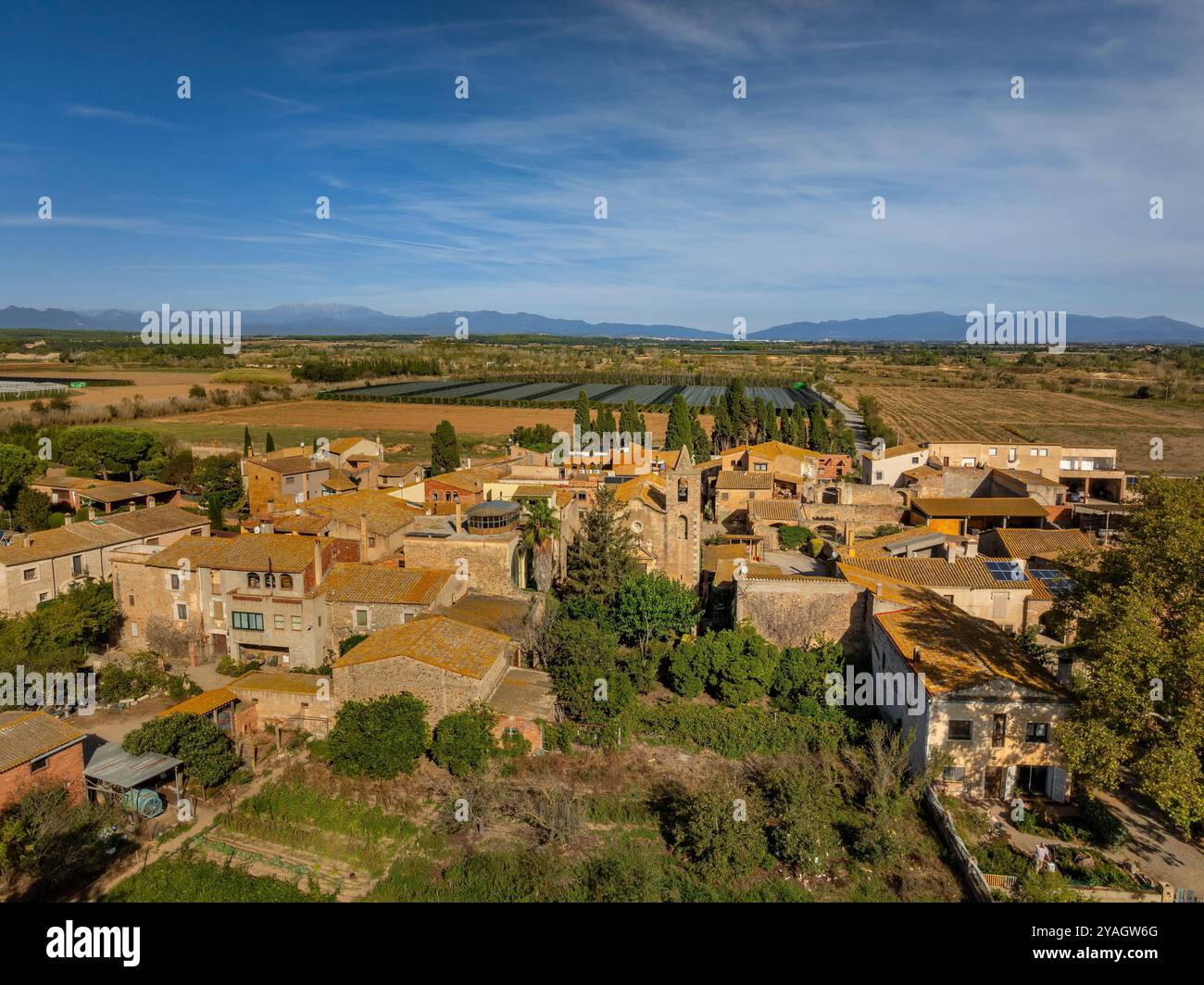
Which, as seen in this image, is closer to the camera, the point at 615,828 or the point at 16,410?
the point at 615,828

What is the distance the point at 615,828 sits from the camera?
1912 centimetres

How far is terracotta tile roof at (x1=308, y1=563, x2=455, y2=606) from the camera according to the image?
27.0 meters

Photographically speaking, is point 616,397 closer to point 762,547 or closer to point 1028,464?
point 1028,464

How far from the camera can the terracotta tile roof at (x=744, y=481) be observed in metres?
46.6

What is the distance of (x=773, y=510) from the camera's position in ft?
138

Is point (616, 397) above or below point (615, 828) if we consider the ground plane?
above

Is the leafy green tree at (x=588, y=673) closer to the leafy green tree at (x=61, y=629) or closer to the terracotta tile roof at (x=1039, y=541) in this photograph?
the leafy green tree at (x=61, y=629)

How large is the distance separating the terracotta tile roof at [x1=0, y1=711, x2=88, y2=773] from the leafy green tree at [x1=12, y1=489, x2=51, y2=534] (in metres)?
24.7

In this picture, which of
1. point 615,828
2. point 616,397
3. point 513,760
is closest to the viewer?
point 615,828

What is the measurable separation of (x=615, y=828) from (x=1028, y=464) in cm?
4526

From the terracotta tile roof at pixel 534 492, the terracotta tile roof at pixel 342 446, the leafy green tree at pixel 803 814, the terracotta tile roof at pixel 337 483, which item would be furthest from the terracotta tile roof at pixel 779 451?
the leafy green tree at pixel 803 814

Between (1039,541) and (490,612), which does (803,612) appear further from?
(1039,541)

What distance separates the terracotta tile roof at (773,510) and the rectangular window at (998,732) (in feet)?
72.1
